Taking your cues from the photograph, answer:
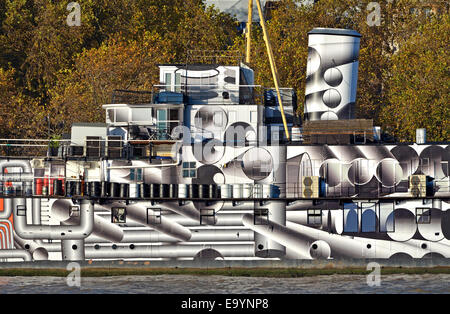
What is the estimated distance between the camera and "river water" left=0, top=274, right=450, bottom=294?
→ 131 feet

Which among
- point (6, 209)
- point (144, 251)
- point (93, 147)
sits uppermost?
point (93, 147)

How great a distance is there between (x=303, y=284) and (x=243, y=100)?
11060 millimetres

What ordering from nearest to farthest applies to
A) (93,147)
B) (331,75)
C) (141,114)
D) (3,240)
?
(3,240), (93,147), (141,114), (331,75)

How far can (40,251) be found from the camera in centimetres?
4447

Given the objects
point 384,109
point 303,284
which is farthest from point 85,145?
point 384,109

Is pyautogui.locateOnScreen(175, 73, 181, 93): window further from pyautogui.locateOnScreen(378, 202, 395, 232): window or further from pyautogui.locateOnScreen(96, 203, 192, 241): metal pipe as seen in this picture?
pyautogui.locateOnScreen(378, 202, 395, 232): window

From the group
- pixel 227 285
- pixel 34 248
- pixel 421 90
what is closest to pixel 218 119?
pixel 227 285

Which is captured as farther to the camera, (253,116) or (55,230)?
(253,116)

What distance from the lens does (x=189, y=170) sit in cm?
4509

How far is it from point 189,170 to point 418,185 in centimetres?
1131

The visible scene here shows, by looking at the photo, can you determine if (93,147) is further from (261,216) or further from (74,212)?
(261,216)

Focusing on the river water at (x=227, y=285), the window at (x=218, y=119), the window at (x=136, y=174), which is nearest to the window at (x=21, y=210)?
the river water at (x=227, y=285)

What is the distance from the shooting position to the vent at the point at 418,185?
44.0 metres

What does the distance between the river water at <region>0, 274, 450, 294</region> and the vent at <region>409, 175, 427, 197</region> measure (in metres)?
3.97
